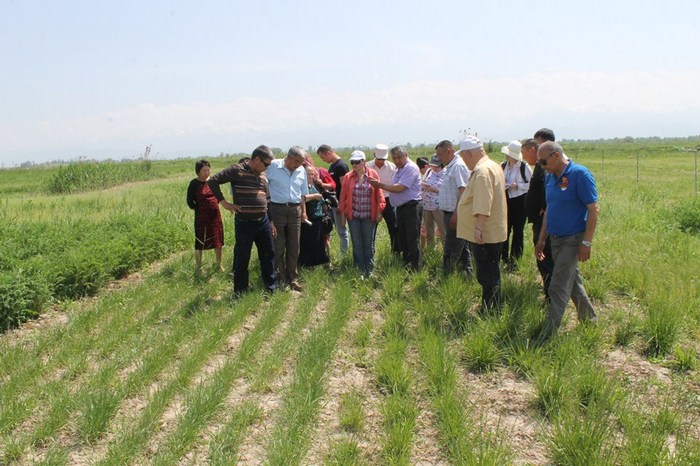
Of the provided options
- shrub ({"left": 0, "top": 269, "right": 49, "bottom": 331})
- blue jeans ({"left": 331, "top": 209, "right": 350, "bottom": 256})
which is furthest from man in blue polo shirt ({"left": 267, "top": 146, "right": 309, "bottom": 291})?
shrub ({"left": 0, "top": 269, "right": 49, "bottom": 331})

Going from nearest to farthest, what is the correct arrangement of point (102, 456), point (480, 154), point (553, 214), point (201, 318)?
point (102, 456), point (553, 214), point (480, 154), point (201, 318)

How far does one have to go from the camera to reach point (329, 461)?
10.6 ft

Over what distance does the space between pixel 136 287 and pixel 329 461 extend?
5115 millimetres

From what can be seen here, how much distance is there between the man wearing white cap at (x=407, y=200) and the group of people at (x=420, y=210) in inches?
0.5

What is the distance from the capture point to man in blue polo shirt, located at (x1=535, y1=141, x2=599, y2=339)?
4.73m

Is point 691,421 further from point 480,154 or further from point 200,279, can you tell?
point 200,279

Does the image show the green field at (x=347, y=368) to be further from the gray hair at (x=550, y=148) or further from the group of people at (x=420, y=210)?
the gray hair at (x=550, y=148)

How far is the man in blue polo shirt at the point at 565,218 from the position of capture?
4.73 meters

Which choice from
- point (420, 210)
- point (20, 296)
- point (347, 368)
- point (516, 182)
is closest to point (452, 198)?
point (420, 210)

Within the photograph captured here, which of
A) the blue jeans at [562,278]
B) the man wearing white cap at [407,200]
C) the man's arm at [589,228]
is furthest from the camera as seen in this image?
the man wearing white cap at [407,200]

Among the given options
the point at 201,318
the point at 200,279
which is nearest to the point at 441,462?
the point at 201,318

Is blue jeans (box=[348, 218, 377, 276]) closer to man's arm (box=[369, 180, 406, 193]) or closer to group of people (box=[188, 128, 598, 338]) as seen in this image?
group of people (box=[188, 128, 598, 338])

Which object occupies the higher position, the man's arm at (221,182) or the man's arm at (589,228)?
the man's arm at (221,182)

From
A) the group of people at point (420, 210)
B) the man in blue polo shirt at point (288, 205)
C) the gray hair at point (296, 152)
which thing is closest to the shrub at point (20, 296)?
the group of people at point (420, 210)
